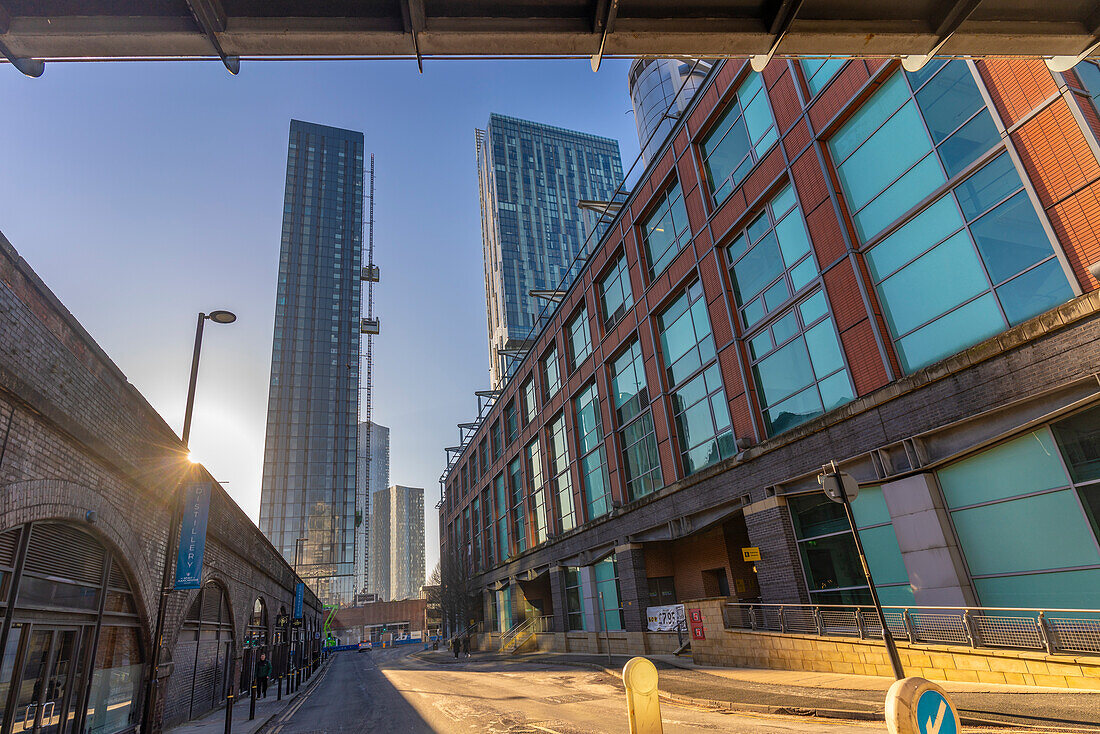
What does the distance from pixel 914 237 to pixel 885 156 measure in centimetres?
254

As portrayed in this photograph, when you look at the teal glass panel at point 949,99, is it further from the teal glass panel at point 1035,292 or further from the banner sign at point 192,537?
the banner sign at point 192,537

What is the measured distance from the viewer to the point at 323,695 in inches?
1011

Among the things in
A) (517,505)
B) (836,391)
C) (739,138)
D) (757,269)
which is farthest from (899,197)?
(517,505)

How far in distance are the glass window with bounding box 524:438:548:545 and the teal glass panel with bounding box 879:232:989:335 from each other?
28439 millimetres

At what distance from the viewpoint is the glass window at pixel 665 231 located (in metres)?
25.2

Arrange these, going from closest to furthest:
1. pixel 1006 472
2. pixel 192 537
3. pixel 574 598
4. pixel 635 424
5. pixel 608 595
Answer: pixel 1006 472, pixel 192 537, pixel 635 424, pixel 608 595, pixel 574 598

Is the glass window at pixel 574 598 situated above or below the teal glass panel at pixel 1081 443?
below

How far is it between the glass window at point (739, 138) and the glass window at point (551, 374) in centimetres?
1858

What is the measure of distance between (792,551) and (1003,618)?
6472mm

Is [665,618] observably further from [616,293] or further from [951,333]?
[951,333]

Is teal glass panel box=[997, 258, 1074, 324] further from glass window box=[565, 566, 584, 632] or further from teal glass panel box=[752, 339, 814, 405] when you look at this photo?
glass window box=[565, 566, 584, 632]

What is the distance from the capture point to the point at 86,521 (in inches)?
408

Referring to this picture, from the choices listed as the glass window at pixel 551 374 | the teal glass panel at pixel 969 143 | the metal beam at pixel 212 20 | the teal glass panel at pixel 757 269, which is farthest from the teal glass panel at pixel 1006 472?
the glass window at pixel 551 374

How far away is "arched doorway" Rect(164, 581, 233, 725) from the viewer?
16312mm
